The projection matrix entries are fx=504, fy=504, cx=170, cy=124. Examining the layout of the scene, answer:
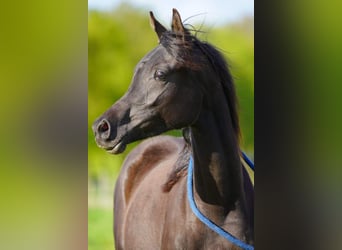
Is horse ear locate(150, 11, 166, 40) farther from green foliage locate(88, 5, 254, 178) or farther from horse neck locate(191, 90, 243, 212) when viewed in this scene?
horse neck locate(191, 90, 243, 212)

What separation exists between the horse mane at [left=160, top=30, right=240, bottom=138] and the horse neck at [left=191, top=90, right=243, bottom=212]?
0.03 m

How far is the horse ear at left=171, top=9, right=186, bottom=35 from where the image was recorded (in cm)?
150

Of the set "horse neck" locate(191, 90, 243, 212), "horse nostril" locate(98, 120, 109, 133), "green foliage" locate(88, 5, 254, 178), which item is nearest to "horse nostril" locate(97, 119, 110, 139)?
"horse nostril" locate(98, 120, 109, 133)

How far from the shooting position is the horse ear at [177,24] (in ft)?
4.94

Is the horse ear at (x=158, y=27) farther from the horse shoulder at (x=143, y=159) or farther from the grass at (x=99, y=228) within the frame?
the grass at (x=99, y=228)

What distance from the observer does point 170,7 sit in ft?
5.38

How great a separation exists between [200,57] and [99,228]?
0.68 meters

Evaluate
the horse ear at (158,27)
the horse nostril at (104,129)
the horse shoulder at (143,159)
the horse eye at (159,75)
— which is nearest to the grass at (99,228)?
the horse shoulder at (143,159)

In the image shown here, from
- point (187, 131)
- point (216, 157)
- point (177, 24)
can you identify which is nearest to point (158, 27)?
point (177, 24)

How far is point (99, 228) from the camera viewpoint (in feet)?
5.65

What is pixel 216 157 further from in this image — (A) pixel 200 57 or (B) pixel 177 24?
(B) pixel 177 24
